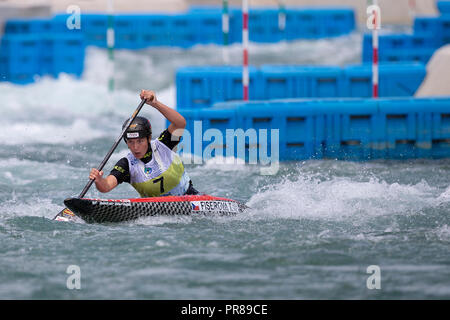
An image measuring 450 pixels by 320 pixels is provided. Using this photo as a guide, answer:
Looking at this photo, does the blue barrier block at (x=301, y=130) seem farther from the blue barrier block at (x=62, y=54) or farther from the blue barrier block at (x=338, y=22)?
the blue barrier block at (x=338, y=22)

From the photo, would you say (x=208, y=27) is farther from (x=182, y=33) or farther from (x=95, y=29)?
(x=95, y=29)

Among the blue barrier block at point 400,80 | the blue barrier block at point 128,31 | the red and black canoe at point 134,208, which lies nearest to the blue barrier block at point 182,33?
the blue barrier block at point 128,31

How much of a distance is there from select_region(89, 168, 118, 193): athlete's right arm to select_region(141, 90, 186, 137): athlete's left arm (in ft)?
2.34

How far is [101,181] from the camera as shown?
729 centimetres

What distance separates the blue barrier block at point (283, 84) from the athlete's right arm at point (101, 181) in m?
6.11

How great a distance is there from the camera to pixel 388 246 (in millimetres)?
6996

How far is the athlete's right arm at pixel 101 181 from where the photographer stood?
7.21 metres

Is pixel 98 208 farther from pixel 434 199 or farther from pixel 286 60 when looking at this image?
pixel 286 60

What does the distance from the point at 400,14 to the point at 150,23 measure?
7574mm

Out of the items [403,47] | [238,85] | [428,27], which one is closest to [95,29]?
[403,47]

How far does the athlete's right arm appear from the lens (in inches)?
284

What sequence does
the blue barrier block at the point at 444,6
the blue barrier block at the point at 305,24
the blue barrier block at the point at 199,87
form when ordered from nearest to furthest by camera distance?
the blue barrier block at the point at 199,87 → the blue barrier block at the point at 444,6 → the blue barrier block at the point at 305,24

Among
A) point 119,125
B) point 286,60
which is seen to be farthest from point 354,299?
point 286,60
